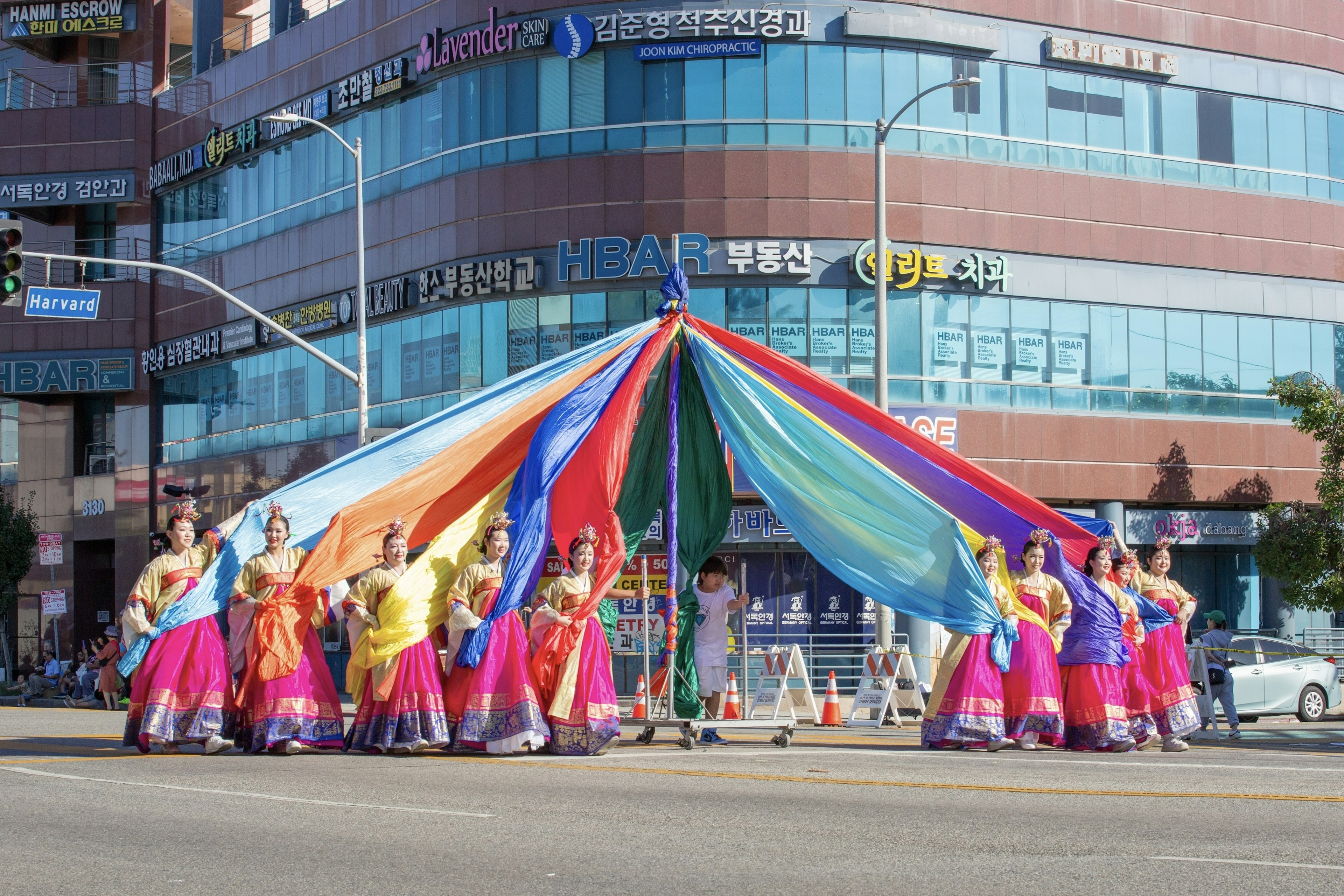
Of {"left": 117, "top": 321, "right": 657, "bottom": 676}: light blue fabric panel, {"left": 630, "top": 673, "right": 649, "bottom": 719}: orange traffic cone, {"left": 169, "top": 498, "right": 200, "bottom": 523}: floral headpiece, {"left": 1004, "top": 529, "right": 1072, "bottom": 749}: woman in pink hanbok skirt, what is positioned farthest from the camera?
{"left": 630, "top": 673, "right": 649, "bottom": 719}: orange traffic cone

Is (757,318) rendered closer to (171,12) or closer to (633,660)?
(633,660)

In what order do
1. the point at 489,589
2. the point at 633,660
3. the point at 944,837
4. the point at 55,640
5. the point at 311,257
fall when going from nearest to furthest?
the point at 944,837 → the point at 489,589 → the point at 633,660 → the point at 311,257 → the point at 55,640

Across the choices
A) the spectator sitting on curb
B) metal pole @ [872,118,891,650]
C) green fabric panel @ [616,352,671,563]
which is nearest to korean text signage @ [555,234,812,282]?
metal pole @ [872,118,891,650]

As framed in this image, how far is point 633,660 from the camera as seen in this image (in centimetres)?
2783

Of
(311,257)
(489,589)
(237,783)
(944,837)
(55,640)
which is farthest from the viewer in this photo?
(55,640)

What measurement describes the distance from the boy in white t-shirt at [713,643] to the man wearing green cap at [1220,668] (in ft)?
19.2

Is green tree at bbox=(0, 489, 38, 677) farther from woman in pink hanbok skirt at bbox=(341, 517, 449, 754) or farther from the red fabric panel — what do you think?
the red fabric panel

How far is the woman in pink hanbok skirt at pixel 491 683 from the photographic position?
493 inches

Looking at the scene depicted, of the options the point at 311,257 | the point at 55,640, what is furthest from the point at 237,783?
the point at 55,640

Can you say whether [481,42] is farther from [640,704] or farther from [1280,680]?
[1280,680]

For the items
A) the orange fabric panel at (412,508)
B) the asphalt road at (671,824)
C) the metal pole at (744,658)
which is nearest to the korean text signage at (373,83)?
the metal pole at (744,658)

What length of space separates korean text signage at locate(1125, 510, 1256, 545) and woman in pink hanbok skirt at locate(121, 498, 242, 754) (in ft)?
69.5

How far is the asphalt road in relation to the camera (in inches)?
266

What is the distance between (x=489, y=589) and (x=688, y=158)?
16.6 meters
